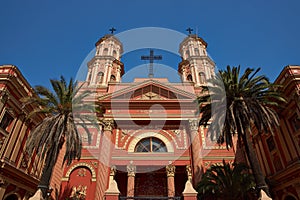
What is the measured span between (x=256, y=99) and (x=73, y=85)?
14.2 meters

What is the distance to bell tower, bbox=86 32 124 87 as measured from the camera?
34.9m

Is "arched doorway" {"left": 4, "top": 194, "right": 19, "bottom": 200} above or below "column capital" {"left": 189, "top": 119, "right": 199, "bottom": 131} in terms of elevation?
below

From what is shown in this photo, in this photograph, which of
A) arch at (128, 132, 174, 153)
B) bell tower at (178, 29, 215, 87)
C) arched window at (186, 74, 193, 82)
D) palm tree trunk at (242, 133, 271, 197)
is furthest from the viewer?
arched window at (186, 74, 193, 82)

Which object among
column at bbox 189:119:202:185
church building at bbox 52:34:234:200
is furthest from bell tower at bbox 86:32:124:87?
column at bbox 189:119:202:185

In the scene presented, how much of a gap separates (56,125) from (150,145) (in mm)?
10359

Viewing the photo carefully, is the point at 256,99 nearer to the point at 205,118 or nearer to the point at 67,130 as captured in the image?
the point at 205,118

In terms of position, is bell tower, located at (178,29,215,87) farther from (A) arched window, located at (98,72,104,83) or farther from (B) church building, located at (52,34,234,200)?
(A) arched window, located at (98,72,104,83)

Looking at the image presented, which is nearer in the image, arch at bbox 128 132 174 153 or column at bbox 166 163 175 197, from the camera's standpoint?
column at bbox 166 163 175 197

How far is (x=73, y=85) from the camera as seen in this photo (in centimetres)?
1736

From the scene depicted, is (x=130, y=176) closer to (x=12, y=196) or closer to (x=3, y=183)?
(x=12, y=196)

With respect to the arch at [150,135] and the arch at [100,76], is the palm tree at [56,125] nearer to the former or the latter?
the arch at [150,135]

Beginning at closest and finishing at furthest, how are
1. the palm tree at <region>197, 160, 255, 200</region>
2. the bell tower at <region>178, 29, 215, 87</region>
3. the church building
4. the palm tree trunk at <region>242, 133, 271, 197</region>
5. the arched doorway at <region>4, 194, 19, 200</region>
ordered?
the palm tree trunk at <region>242, 133, 271, 197</region> → the palm tree at <region>197, 160, 255, 200</region> → the arched doorway at <region>4, 194, 19, 200</region> → the church building → the bell tower at <region>178, 29, 215, 87</region>

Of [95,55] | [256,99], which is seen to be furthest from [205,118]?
[95,55]

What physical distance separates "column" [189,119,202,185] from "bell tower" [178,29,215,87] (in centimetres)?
1296
